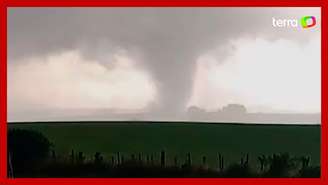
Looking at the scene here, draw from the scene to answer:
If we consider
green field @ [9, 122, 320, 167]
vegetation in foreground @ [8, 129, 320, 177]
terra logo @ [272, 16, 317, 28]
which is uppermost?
terra logo @ [272, 16, 317, 28]

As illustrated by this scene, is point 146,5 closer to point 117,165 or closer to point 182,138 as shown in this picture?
point 182,138

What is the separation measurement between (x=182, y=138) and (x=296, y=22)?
55.9 inches

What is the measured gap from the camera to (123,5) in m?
4.01

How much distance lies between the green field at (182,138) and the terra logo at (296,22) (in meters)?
0.88

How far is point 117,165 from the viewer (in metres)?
4.03

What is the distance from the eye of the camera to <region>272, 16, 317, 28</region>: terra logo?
13.2 feet

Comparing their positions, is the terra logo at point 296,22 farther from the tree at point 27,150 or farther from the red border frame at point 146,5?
the tree at point 27,150

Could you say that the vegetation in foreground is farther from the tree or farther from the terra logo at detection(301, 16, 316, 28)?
the terra logo at detection(301, 16, 316, 28)

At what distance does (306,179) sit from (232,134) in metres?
0.77

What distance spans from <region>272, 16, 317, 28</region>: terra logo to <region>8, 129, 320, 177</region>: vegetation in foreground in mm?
1130

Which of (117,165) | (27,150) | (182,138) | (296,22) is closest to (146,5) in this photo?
(182,138)

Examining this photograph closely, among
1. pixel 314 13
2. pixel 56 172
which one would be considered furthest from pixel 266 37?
pixel 56 172

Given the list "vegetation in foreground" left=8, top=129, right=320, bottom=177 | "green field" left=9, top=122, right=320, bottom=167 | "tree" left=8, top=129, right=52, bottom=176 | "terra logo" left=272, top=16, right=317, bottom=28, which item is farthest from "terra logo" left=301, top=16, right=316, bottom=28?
"tree" left=8, top=129, right=52, bottom=176

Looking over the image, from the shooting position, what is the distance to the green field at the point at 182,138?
4.00 meters
